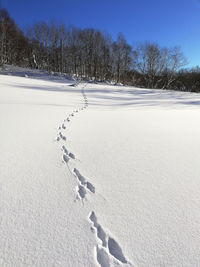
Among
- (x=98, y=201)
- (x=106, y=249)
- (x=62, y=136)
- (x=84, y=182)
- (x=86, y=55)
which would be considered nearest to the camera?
(x=106, y=249)

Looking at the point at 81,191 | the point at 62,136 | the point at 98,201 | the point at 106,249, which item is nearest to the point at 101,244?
the point at 106,249

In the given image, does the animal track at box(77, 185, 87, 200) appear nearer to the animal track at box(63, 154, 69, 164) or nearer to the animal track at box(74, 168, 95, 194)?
the animal track at box(74, 168, 95, 194)

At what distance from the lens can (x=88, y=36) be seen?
21.6 metres

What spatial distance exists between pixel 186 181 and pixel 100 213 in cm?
73

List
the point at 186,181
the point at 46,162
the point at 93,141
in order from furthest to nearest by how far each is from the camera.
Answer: the point at 93,141 → the point at 46,162 → the point at 186,181

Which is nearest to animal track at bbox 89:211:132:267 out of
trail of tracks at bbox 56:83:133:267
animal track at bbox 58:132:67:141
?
trail of tracks at bbox 56:83:133:267

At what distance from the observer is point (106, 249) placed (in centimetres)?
66

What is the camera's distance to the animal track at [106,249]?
2.02 feet

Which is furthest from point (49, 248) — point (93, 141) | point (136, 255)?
point (93, 141)

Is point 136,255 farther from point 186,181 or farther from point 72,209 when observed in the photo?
point 186,181

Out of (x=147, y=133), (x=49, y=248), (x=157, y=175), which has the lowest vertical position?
(x=49, y=248)

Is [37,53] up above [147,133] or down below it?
above

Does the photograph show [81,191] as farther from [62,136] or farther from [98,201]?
[62,136]

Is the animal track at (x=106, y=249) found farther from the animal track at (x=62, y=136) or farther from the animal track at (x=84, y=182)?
the animal track at (x=62, y=136)
